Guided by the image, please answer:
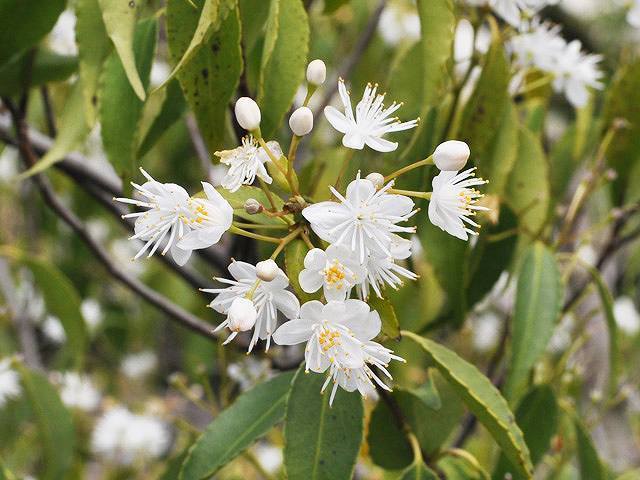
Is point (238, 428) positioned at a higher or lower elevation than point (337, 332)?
lower

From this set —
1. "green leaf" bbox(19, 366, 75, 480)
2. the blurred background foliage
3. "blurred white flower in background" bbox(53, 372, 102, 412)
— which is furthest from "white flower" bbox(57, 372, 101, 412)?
"green leaf" bbox(19, 366, 75, 480)

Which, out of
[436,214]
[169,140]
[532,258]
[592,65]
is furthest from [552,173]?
[169,140]

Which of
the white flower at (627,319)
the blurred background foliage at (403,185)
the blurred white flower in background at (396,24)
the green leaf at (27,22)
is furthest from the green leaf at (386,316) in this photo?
the white flower at (627,319)

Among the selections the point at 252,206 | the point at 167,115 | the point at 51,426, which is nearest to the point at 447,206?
the point at 252,206

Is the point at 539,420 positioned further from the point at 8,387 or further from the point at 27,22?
the point at 8,387

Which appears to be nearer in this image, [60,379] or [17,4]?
[17,4]

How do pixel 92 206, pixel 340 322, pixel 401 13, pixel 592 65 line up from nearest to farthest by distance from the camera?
pixel 340 322 < pixel 592 65 < pixel 92 206 < pixel 401 13

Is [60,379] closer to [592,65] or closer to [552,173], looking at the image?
[552,173]
